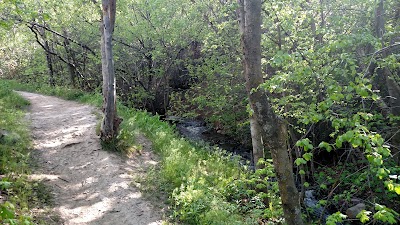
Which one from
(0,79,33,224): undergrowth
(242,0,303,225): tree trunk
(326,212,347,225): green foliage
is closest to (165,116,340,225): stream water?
(0,79,33,224): undergrowth

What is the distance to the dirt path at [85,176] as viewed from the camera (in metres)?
5.45

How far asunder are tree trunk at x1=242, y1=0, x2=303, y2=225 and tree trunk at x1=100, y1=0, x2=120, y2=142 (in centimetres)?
454

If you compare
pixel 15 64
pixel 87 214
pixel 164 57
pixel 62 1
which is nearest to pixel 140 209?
pixel 87 214

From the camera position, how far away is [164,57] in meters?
14.5

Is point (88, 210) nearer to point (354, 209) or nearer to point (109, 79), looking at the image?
point (109, 79)

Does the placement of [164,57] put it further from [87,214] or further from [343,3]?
[87,214]

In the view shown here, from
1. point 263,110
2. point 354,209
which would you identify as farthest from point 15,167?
point 354,209

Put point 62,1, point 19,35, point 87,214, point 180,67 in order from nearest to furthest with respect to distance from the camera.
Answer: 1. point 87,214
2. point 62,1
3. point 19,35
4. point 180,67

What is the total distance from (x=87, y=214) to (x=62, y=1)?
1142 cm

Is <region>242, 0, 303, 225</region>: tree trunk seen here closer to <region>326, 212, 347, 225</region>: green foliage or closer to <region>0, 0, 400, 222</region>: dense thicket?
<region>326, 212, 347, 225</region>: green foliage

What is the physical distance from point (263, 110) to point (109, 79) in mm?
4933

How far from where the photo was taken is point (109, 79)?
765 centimetres

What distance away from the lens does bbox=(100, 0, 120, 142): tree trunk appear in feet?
24.1

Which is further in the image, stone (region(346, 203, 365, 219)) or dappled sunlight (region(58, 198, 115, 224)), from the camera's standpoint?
stone (region(346, 203, 365, 219))
